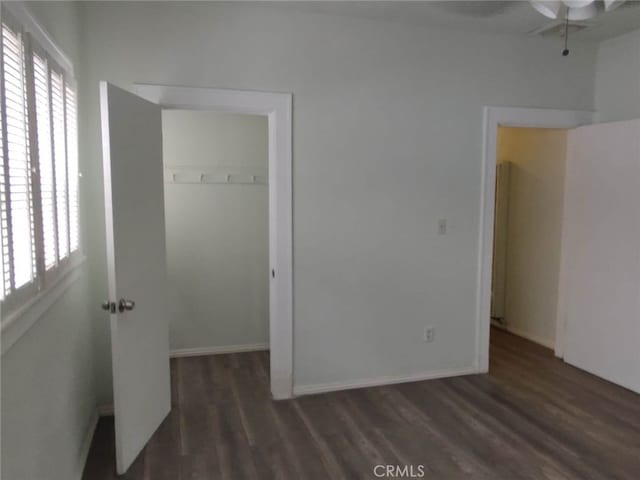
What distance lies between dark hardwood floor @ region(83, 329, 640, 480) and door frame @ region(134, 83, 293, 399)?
0.98ft

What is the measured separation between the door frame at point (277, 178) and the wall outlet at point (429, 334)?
1.07 meters

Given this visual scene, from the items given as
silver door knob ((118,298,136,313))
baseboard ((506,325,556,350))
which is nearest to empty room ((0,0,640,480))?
silver door knob ((118,298,136,313))

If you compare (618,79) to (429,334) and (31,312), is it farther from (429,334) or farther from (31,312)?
(31,312)

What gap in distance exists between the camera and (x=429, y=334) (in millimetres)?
3582

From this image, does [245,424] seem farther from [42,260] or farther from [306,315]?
[42,260]

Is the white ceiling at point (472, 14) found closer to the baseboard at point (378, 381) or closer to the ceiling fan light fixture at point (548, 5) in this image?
the ceiling fan light fixture at point (548, 5)

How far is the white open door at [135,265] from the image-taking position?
2.30m

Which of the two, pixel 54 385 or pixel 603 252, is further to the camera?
pixel 603 252

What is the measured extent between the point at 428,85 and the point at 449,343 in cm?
199

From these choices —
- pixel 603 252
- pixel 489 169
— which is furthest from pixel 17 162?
pixel 603 252

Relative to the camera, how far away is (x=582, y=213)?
3748 millimetres

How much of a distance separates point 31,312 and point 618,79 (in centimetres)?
423

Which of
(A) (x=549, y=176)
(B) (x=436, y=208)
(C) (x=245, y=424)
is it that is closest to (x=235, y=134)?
(B) (x=436, y=208)

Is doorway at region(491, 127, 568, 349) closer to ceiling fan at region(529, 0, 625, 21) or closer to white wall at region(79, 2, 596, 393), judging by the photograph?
white wall at region(79, 2, 596, 393)
